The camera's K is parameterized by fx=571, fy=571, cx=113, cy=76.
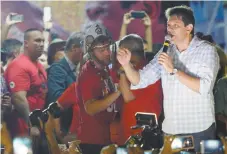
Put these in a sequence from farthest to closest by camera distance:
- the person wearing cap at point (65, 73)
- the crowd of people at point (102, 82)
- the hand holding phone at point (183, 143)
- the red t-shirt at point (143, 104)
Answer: the person wearing cap at point (65, 73) → the red t-shirt at point (143, 104) → the crowd of people at point (102, 82) → the hand holding phone at point (183, 143)

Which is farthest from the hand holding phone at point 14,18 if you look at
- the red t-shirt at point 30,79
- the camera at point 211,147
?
the camera at point 211,147

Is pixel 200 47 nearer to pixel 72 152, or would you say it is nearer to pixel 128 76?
pixel 128 76

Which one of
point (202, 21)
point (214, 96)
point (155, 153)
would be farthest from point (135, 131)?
point (202, 21)

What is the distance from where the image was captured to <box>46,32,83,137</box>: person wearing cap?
16.4 feet

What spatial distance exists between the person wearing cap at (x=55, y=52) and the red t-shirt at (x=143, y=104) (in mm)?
724

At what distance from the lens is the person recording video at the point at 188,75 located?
4660 mm

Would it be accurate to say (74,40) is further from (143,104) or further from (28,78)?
(143,104)

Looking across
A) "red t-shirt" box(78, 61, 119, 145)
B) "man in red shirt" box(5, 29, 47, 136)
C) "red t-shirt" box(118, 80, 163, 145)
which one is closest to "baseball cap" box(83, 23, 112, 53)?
"red t-shirt" box(78, 61, 119, 145)

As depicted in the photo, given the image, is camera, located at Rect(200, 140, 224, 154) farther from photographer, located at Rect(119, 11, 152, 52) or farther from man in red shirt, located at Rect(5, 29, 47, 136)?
man in red shirt, located at Rect(5, 29, 47, 136)

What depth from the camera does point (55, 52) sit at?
504cm

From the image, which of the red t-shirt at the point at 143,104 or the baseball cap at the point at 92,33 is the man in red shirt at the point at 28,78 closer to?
the baseball cap at the point at 92,33

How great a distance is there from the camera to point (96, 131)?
16.4 feet

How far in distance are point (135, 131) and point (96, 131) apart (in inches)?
13.6

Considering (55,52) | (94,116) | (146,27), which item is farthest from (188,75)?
(55,52)
